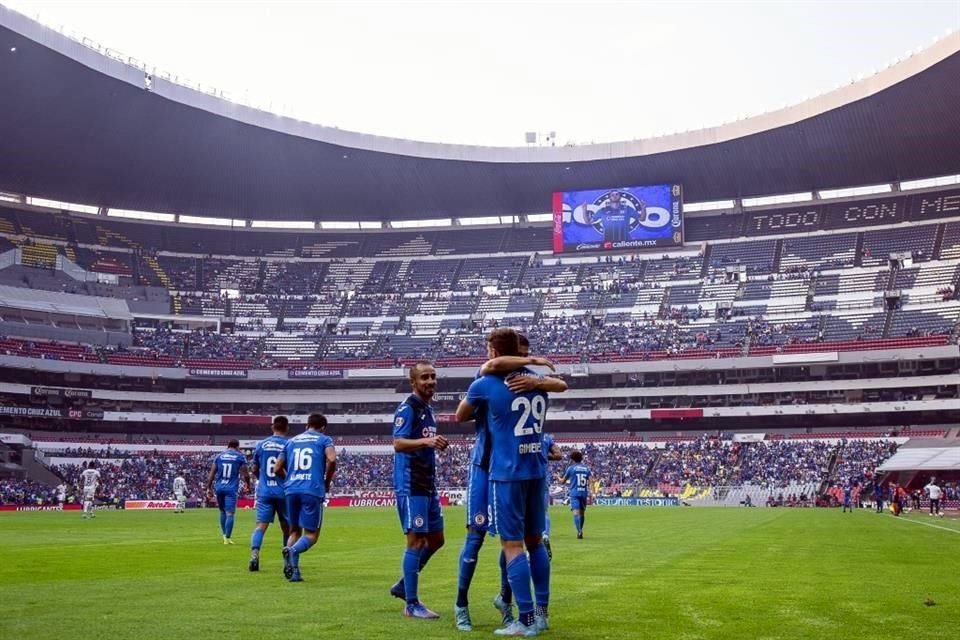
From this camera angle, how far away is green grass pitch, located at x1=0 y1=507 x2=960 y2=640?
27.8ft

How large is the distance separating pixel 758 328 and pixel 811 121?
52.7 ft

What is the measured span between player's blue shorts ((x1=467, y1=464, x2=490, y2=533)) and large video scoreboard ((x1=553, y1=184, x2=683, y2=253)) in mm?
71574

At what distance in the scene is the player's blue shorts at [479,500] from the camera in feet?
29.6

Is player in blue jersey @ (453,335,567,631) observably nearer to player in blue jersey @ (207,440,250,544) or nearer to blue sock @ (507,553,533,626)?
blue sock @ (507,553,533,626)

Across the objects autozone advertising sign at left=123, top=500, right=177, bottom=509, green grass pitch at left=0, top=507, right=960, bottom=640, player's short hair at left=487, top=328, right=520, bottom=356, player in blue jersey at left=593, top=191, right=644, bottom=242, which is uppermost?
player in blue jersey at left=593, top=191, right=644, bottom=242

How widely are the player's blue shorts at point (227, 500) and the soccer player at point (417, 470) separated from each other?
41.6ft

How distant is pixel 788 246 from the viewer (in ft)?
Result: 265

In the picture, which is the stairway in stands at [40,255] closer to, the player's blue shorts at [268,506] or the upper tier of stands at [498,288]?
the upper tier of stands at [498,288]

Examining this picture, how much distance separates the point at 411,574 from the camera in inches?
383

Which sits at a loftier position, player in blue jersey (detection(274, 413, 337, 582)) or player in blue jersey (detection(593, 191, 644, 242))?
player in blue jersey (detection(593, 191, 644, 242))

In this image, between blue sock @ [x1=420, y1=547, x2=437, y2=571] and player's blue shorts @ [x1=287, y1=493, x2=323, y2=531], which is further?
player's blue shorts @ [x1=287, y1=493, x2=323, y2=531]

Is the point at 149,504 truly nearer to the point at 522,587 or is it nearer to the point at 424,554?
the point at 424,554

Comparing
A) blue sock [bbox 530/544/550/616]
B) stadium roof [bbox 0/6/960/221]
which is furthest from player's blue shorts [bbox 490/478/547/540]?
stadium roof [bbox 0/6/960/221]

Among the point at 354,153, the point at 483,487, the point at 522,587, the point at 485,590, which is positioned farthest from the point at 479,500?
the point at 354,153
